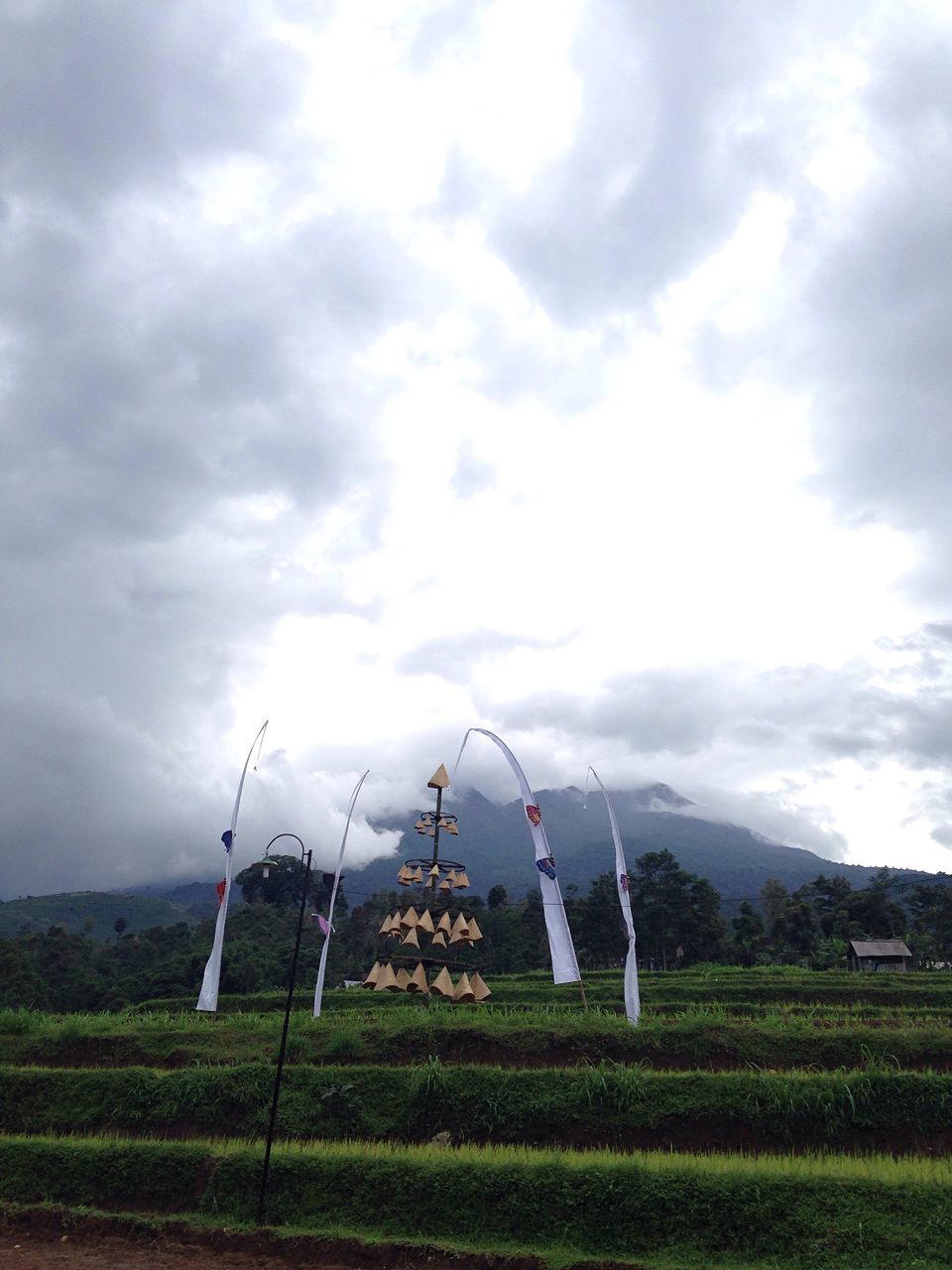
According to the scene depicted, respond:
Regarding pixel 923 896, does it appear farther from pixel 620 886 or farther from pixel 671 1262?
pixel 671 1262

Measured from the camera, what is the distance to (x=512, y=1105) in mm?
Answer: 16109

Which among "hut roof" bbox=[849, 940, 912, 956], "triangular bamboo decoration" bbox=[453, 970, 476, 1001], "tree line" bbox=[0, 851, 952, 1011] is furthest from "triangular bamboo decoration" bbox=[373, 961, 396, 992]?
"hut roof" bbox=[849, 940, 912, 956]

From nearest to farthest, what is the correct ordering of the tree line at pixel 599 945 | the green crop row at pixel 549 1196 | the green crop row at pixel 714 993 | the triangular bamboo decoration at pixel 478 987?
the green crop row at pixel 549 1196 < the triangular bamboo decoration at pixel 478 987 < the green crop row at pixel 714 993 < the tree line at pixel 599 945

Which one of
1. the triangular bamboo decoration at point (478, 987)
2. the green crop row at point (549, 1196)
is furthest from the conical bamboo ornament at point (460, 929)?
the green crop row at point (549, 1196)

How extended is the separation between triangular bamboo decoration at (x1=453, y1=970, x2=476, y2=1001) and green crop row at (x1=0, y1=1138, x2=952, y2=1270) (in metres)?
7.51

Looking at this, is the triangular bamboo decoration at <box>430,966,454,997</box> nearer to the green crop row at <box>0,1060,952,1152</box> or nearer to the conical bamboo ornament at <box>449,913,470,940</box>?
the conical bamboo ornament at <box>449,913,470,940</box>

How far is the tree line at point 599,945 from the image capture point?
4841cm

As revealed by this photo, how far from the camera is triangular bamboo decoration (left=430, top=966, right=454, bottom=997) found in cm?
2264

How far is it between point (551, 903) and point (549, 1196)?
25.3 ft

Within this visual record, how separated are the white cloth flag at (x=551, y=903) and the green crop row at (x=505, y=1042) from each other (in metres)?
1.60

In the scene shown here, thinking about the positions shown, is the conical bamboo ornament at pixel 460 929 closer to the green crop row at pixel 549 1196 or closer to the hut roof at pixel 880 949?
the green crop row at pixel 549 1196

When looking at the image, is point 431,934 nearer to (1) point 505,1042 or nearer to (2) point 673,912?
(1) point 505,1042

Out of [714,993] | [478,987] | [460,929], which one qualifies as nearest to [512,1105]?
[478,987]

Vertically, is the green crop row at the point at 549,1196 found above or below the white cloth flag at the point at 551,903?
below
